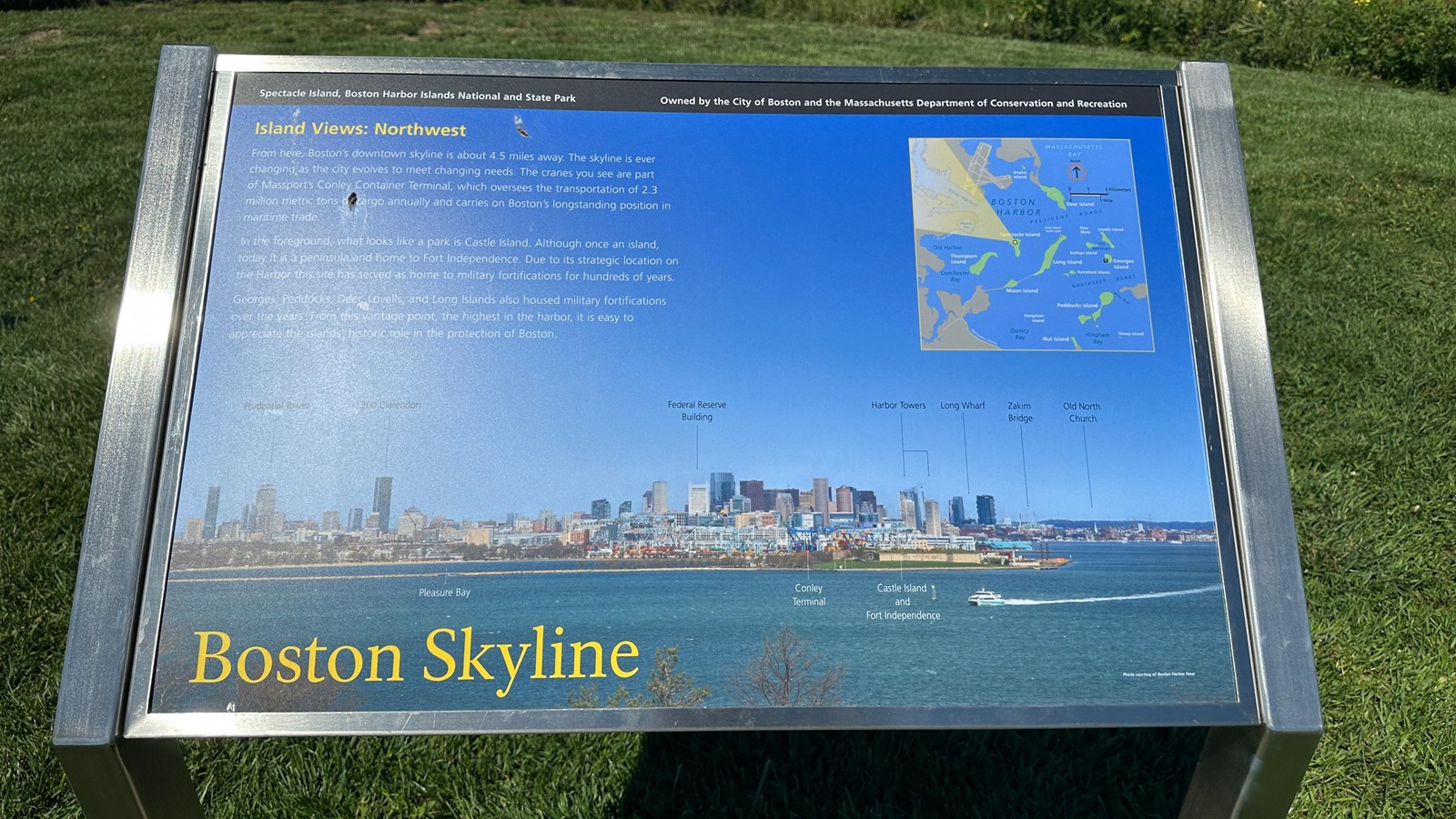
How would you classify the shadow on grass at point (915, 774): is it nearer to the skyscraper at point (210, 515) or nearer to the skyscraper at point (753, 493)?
the skyscraper at point (753, 493)

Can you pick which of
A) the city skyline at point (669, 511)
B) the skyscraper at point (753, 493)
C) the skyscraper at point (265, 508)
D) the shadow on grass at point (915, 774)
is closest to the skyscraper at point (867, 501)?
the city skyline at point (669, 511)

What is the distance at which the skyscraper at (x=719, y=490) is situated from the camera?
2.03 metres

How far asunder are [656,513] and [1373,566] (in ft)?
9.56

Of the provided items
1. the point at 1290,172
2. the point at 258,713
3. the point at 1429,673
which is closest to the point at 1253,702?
the point at 1429,673

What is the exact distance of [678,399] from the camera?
208cm

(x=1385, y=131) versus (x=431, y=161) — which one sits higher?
(x=1385, y=131)

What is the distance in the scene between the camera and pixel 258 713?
1.82 meters

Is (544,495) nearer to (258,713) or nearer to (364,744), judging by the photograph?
(258,713)

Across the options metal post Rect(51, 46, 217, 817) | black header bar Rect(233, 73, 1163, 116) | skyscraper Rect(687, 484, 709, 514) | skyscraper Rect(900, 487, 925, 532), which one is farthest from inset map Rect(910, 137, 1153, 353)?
metal post Rect(51, 46, 217, 817)

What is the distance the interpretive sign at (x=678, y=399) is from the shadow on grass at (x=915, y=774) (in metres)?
1.02

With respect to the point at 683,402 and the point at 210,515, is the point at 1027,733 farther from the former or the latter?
the point at 210,515

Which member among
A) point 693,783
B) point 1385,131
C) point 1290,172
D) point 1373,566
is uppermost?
point 1385,131

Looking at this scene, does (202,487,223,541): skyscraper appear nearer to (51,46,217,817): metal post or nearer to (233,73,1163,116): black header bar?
(51,46,217,817): metal post

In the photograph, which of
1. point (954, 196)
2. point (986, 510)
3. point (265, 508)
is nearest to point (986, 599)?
point (986, 510)
